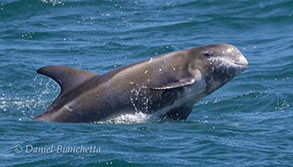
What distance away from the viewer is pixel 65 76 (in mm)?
14492

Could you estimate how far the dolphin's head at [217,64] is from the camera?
14.9 metres

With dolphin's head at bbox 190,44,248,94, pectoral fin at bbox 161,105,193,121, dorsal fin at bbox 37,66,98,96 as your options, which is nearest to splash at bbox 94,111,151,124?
pectoral fin at bbox 161,105,193,121

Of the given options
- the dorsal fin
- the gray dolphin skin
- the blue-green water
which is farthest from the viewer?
the dorsal fin

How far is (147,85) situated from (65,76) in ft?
5.24

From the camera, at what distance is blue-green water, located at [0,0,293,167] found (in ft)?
40.0

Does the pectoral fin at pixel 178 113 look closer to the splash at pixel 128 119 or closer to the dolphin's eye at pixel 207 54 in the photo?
the splash at pixel 128 119

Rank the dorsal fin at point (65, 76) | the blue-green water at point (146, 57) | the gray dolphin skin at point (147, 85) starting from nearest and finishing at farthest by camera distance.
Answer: the blue-green water at point (146, 57) < the gray dolphin skin at point (147, 85) < the dorsal fin at point (65, 76)

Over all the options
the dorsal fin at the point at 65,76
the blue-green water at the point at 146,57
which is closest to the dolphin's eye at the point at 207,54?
the blue-green water at the point at 146,57

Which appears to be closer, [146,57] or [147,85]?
[147,85]

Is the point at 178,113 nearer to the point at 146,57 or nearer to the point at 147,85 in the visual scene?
the point at 147,85

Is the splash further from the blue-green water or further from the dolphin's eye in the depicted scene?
the dolphin's eye

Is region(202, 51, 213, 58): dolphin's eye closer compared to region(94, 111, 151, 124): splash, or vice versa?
region(94, 111, 151, 124): splash

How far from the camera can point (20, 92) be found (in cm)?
1892

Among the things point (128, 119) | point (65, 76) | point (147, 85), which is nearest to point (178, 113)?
point (147, 85)
